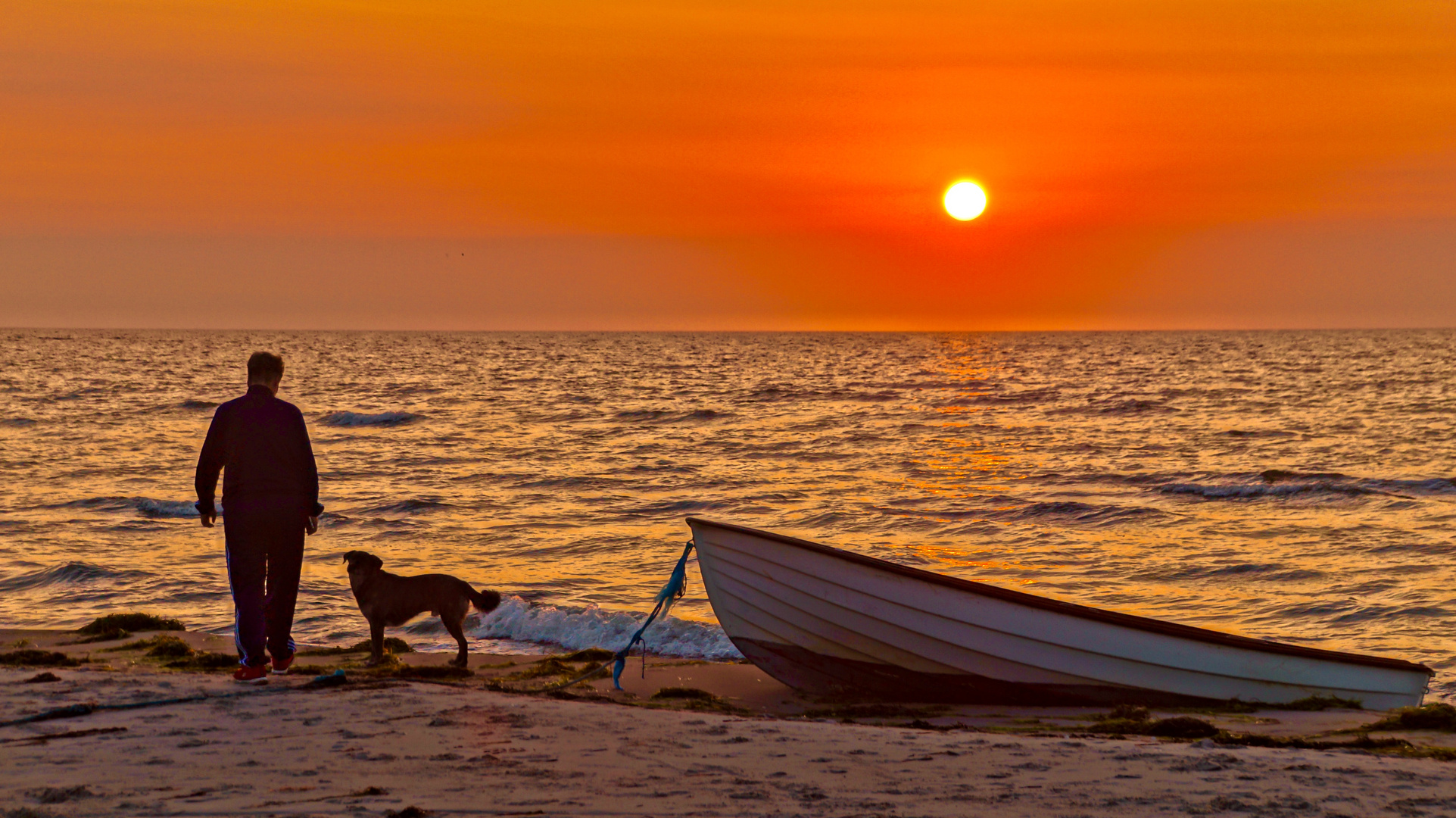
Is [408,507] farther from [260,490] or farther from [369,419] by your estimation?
[369,419]

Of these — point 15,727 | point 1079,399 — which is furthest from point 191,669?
point 1079,399

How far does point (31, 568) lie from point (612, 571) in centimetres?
720

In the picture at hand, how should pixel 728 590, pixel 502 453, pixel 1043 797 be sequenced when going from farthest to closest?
pixel 502 453, pixel 728 590, pixel 1043 797

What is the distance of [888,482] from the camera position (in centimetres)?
2342

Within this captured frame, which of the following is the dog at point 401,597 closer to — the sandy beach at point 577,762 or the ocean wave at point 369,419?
the sandy beach at point 577,762

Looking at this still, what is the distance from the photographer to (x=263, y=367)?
6.58 m

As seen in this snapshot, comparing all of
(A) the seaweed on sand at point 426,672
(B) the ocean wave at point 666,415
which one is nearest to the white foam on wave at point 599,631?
(A) the seaweed on sand at point 426,672

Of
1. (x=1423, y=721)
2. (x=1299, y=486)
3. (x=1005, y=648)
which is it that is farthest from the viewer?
(x=1299, y=486)

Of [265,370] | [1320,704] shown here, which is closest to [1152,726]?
[1320,704]

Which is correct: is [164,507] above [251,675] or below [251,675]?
below

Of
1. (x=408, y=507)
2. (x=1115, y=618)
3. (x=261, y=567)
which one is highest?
(x=261, y=567)

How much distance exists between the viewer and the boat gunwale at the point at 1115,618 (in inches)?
308

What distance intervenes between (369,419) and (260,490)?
34899 millimetres

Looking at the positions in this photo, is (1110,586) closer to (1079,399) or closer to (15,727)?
(15,727)
